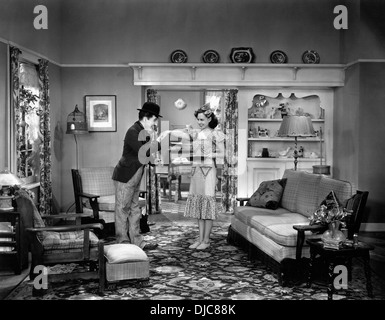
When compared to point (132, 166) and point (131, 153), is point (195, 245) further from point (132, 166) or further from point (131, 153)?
point (131, 153)

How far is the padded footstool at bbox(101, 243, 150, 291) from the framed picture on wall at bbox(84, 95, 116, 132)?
4.39 m

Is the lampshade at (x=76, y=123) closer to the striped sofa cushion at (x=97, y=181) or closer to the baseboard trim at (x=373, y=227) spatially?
the striped sofa cushion at (x=97, y=181)

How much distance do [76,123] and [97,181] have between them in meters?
1.35

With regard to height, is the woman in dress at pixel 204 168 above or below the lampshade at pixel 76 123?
below

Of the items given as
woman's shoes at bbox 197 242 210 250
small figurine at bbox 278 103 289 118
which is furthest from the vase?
small figurine at bbox 278 103 289 118

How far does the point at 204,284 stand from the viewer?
470 cm

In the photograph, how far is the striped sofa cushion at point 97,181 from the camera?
289 inches

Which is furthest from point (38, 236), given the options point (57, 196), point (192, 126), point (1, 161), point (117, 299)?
point (192, 126)

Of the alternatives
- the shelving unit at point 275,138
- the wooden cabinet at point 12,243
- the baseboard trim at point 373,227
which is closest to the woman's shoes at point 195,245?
the wooden cabinet at point 12,243

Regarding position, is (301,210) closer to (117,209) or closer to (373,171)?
(117,209)

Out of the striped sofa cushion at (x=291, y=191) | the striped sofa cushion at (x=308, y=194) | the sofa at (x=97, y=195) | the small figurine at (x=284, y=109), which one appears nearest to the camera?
the striped sofa cushion at (x=308, y=194)

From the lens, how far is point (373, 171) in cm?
790

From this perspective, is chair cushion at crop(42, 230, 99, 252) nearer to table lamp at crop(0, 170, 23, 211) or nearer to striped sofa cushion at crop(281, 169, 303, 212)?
table lamp at crop(0, 170, 23, 211)

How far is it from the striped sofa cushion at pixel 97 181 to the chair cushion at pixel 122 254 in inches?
108
